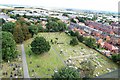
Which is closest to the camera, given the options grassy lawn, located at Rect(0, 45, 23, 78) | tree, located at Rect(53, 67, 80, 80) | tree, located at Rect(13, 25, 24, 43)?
tree, located at Rect(53, 67, 80, 80)

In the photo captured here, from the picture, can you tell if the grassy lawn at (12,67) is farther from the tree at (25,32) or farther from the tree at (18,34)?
the tree at (25,32)

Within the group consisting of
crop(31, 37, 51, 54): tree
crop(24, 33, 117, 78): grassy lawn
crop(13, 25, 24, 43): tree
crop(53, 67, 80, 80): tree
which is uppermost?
crop(13, 25, 24, 43): tree

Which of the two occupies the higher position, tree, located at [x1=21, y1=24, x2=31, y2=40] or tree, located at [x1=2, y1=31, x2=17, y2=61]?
tree, located at [x1=21, y1=24, x2=31, y2=40]

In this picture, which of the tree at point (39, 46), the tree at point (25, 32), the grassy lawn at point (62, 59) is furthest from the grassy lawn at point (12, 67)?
the tree at point (25, 32)

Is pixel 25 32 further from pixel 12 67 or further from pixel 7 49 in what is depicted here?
pixel 12 67

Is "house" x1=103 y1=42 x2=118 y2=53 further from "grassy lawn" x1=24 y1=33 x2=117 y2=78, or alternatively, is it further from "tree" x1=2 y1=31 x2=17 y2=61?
"tree" x1=2 y1=31 x2=17 y2=61

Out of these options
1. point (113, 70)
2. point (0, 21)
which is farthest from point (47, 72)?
point (0, 21)

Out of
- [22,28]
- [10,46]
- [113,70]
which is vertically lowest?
[113,70]

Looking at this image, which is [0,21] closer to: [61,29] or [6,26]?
[6,26]

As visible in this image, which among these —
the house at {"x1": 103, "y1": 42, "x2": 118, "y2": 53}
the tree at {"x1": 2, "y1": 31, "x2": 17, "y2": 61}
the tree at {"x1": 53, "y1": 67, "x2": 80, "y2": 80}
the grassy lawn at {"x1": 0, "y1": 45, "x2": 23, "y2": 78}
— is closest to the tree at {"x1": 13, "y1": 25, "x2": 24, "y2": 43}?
the tree at {"x1": 2, "y1": 31, "x2": 17, "y2": 61}
